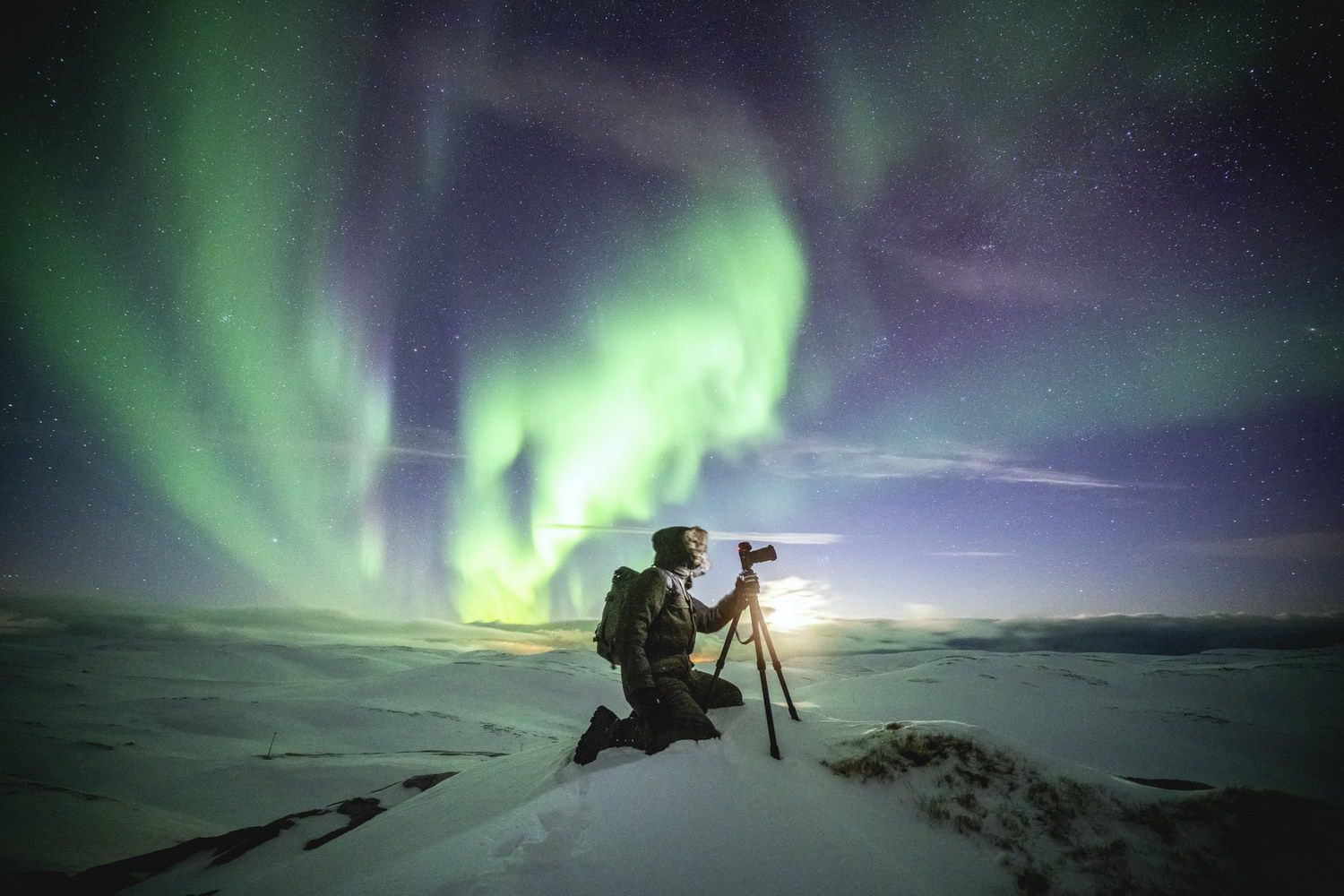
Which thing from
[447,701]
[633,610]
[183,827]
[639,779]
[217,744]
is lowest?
[447,701]

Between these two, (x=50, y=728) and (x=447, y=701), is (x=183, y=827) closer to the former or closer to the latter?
(x=50, y=728)

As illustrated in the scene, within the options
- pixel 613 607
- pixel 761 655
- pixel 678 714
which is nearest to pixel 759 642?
pixel 761 655

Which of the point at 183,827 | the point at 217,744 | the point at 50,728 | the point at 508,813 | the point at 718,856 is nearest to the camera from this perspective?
the point at 718,856

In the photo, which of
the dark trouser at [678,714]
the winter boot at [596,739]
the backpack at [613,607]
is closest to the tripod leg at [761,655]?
the dark trouser at [678,714]

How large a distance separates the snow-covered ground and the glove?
1.60 ft

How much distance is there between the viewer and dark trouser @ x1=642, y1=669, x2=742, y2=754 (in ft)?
15.1

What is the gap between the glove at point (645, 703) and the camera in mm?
4855

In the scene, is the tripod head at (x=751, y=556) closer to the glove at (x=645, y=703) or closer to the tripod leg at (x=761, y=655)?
the tripod leg at (x=761, y=655)

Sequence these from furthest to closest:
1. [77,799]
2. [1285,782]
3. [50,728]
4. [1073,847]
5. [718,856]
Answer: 1. [50,728]
2. [1285,782]
3. [77,799]
4. [1073,847]
5. [718,856]

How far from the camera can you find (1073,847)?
11.6 ft

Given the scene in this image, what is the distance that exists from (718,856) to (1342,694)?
39524 mm

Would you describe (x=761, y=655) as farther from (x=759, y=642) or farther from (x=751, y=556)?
(x=751, y=556)

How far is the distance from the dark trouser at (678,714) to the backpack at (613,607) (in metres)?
0.83

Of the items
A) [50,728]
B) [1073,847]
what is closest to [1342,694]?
[1073,847]
